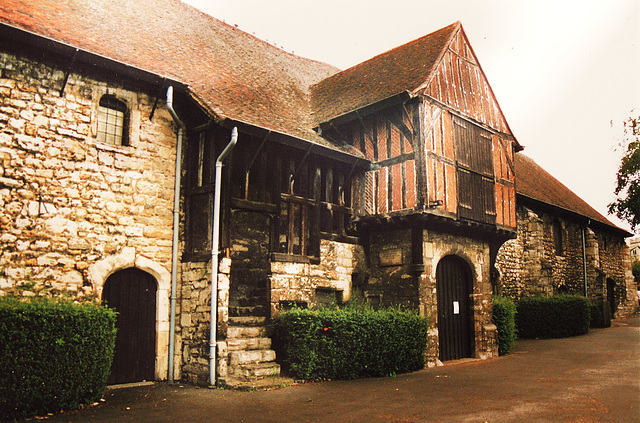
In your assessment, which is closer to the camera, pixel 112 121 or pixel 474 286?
pixel 112 121

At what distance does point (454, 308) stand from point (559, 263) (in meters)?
10.9

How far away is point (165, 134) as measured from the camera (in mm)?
9617

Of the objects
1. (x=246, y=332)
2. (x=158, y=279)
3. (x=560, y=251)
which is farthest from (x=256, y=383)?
(x=560, y=251)

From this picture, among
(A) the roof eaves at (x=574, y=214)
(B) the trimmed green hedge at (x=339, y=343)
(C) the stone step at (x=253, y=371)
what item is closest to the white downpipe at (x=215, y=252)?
(C) the stone step at (x=253, y=371)

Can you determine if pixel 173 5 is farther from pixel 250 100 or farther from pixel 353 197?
pixel 353 197

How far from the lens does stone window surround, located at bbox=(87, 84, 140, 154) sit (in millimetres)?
8656

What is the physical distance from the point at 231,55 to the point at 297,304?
662 cm

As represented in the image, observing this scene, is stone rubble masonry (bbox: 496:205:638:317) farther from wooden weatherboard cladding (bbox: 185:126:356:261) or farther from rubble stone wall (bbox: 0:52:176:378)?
rubble stone wall (bbox: 0:52:176:378)

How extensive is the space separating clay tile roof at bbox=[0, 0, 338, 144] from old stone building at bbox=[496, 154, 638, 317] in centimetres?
958

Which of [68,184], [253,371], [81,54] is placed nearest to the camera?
[81,54]

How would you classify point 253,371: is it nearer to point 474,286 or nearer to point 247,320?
point 247,320

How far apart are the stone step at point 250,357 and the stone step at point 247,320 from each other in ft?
1.89

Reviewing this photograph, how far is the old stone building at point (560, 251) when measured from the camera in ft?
61.2

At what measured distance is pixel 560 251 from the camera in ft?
70.0
